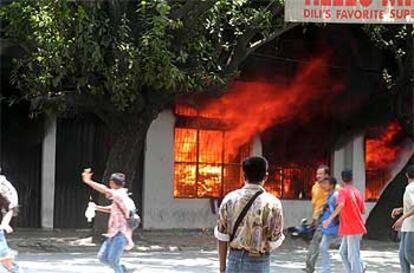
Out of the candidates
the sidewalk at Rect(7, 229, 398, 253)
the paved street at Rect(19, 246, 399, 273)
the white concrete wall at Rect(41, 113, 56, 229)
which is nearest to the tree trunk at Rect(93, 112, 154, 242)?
the sidewalk at Rect(7, 229, 398, 253)

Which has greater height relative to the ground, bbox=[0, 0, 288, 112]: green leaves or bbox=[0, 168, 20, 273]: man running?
bbox=[0, 0, 288, 112]: green leaves

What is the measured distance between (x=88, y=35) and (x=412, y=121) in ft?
32.7

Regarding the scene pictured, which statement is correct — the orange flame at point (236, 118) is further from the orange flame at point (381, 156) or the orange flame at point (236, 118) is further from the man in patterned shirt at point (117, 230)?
the man in patterned shirt at point (117, 230)

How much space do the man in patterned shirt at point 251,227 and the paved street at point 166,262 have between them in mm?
6056

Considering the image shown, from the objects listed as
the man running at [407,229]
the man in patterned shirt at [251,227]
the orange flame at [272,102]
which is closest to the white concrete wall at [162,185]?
the orange flame at [272,102]

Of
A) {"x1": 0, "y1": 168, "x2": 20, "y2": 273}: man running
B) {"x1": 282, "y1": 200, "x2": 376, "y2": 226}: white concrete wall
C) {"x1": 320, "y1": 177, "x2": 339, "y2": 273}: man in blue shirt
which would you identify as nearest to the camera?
{"x1": 0, "y1": 168, "x2": 20, "y2": 273}: man running

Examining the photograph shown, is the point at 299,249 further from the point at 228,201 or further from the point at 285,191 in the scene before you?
the point at 228,201

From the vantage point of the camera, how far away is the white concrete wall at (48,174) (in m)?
18.8

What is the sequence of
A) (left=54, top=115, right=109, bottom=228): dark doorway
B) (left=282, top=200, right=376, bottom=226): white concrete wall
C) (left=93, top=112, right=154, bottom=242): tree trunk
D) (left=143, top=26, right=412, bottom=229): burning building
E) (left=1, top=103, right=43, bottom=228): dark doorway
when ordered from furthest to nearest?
(left=282, top=200, right=376, bottom=226): white concrete wall, (left=143, top=26, right=412, bottom=229): burning building, (left=54, top=115, right=109, bottom=228): dark doorway, (left=1, top=103, right=43, bottom=228): dark doorway, (left=93, top=112, right=154, bottom=242): tree trunk

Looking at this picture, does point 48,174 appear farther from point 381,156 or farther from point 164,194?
point 381,156

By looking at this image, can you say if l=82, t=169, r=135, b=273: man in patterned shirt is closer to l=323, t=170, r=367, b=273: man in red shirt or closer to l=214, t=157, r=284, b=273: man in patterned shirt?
l=323, t=170, r=367, b=273: man in red shirt

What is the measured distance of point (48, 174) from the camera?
18891 mm

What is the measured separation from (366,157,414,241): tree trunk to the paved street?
141 inches

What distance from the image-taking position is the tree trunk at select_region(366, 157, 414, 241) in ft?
62.3
